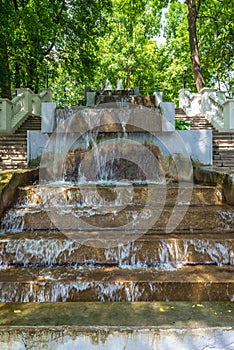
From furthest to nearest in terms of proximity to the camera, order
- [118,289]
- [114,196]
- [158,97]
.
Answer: [158,97] < [114,196] < [118,289]

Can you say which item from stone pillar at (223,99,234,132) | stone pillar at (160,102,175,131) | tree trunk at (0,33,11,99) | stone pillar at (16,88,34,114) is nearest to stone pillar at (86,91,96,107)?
stone pillar at (16,88,34,114)

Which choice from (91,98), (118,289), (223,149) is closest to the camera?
(118,289)

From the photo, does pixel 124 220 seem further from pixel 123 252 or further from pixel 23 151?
pixel 23 151

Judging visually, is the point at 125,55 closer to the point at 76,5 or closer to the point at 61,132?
the point at 76,5

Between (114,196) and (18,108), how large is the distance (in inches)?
380

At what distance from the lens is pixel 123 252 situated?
3.88 metres

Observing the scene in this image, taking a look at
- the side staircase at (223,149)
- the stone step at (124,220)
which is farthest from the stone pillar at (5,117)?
the stone step at (124,220)

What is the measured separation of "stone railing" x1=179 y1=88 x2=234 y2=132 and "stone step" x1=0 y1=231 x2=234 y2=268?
26.6 feet

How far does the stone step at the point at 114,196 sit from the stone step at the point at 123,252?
54.6 inches

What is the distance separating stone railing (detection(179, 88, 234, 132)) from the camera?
11148 mm


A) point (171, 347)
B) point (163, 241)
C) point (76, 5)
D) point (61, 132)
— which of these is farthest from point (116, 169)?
point (76, 5)

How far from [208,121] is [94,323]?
1136 centimetres

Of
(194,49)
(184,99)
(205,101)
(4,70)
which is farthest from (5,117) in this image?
(194,49)

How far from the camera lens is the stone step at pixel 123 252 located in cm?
387
